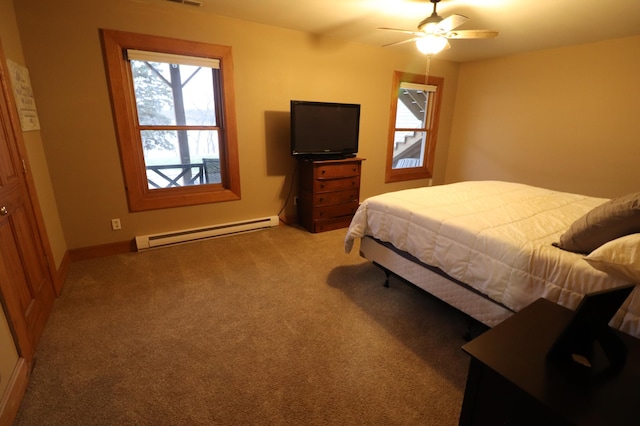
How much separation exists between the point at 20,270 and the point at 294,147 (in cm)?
247

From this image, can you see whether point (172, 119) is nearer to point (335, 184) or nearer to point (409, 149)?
point (335, 184)

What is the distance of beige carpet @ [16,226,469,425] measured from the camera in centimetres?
138

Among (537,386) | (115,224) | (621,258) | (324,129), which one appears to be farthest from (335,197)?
(537,386)

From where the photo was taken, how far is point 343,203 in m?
3.72

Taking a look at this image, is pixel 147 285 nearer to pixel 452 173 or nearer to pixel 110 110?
pixel 110 110

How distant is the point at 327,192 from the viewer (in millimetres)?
3553

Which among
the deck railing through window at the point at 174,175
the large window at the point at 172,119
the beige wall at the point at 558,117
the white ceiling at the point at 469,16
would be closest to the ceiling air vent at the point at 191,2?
the white ceiling at the point at 469,16

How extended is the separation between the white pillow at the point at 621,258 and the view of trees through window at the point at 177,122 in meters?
3.24

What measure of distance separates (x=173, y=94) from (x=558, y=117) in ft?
15.2

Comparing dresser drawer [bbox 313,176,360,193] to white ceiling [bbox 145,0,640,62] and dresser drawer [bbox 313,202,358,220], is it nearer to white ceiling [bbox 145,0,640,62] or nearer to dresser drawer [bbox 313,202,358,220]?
dresser drawer [bbox 313,202,358,220]

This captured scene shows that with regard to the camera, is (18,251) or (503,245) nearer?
(503,245)

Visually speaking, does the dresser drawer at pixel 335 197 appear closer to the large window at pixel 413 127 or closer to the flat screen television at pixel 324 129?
the flat screen television at pixel 324 129

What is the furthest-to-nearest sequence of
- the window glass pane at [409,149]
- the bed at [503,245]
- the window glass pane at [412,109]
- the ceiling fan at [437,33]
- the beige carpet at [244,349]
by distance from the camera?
the window glass pane at [409,149] → the window glass pane at [412,109] → the ceiling fan at [437,33] → the beige carpet at [244,349] → the bed at [503,245]

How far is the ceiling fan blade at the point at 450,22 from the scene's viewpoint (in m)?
2.14
